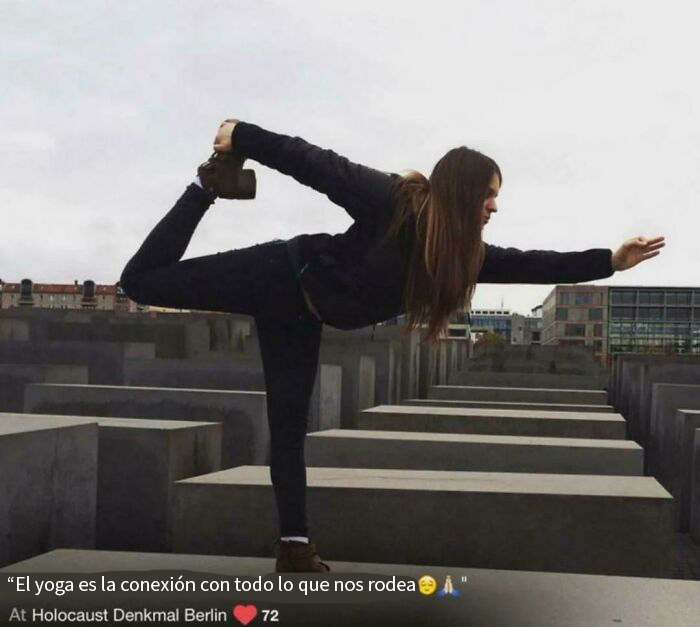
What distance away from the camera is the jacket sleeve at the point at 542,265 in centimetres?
348

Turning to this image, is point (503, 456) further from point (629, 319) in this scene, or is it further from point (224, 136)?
point (629, 319)

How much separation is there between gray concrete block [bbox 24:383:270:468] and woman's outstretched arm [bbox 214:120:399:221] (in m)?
5.57

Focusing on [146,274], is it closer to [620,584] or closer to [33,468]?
[33,468]

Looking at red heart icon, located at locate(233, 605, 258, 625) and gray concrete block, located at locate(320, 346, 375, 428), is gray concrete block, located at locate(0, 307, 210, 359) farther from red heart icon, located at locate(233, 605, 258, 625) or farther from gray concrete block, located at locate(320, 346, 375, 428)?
red heart icon, located at locate(233, 605, 258, 625)

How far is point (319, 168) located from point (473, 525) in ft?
7.45

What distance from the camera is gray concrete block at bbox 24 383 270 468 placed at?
8.66 metres

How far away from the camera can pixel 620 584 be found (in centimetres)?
367

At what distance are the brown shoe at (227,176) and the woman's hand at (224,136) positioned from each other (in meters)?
0.03

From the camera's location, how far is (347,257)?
3322 mm

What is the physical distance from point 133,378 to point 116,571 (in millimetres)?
8417

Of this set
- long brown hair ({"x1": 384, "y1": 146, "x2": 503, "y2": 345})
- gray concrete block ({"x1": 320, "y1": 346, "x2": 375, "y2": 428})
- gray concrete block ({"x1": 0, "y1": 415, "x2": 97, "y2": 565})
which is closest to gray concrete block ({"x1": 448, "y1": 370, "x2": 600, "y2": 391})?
gray concrete block ({"x1": 320, "y1": 346, "x2": 375, "y2": 428})

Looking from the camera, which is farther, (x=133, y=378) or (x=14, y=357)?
(x=14, y=357)

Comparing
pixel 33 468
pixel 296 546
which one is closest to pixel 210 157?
pixel 296 546

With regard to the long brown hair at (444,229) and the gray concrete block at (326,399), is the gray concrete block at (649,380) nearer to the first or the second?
the gray concrete block at (326,399)
